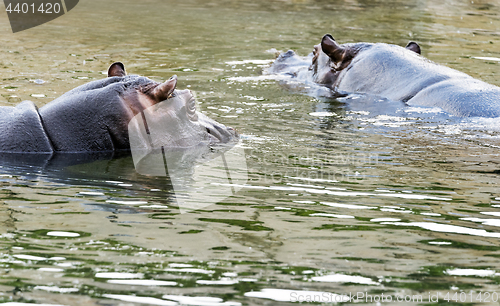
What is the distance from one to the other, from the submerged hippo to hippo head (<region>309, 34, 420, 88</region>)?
13.1 feet

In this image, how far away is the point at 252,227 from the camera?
3.52 m

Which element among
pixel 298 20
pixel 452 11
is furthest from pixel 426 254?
pixel 452 11

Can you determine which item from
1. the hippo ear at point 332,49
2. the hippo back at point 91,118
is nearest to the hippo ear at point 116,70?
the hippo back at point 91,118

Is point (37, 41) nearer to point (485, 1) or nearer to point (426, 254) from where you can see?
point (426, 254)

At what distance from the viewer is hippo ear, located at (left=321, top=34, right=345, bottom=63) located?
8.80m

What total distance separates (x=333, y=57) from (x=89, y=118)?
469cm

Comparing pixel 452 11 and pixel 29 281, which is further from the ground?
pixel 29 281

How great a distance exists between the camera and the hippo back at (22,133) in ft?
16.0

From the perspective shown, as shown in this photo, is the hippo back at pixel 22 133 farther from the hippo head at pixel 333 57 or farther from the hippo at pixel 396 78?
the hippo head at pixel 333 57

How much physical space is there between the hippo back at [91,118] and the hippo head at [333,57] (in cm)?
423

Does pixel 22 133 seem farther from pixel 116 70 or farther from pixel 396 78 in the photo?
pixel 396 78

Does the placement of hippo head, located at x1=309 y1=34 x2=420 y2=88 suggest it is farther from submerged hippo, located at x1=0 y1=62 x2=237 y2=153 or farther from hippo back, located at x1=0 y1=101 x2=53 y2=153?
hippo back, located at x1=0 y1=101 x2=53 y2=153

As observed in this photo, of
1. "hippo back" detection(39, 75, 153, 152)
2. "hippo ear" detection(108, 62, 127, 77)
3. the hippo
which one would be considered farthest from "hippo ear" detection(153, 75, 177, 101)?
the hippo

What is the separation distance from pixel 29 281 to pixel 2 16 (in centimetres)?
1288
